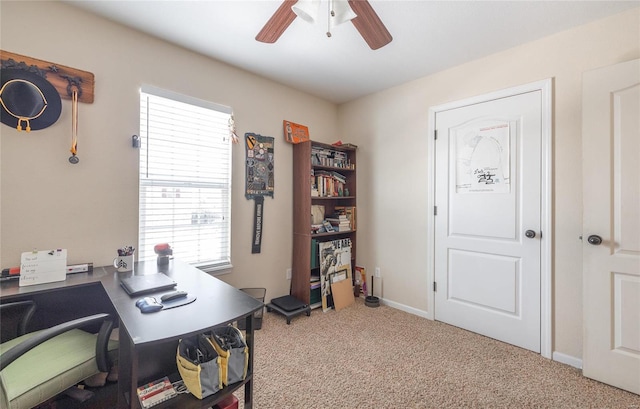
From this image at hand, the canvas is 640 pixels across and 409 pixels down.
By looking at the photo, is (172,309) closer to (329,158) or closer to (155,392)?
(155,392)

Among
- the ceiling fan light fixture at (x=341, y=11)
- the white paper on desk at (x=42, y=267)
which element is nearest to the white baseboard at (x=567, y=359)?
the ceiling fan light fixture at (x=341, y=11)

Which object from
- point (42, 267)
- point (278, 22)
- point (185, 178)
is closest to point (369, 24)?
point (278, 22)

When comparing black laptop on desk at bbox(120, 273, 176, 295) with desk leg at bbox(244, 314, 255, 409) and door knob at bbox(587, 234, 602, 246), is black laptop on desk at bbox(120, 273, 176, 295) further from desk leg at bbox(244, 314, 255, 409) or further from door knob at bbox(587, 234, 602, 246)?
door knob at bbox(587, 234, 602, 246)

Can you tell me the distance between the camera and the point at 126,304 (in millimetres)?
1275

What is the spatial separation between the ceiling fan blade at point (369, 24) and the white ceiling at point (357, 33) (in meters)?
0.33

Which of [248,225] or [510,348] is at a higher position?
[248,225]

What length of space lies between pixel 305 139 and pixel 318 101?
613 millimetres

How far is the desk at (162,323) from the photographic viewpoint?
3.34 feet

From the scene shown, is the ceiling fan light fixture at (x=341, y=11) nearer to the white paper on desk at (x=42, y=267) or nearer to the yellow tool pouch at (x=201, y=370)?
the yellow tool pouch at (x=201, y=370)

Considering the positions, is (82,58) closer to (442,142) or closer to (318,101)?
(318,101)

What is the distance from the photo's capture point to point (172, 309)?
122 centimetres

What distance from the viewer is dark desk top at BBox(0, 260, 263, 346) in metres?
1.04

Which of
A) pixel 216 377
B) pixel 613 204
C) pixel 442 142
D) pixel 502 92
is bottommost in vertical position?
pixel 216 377

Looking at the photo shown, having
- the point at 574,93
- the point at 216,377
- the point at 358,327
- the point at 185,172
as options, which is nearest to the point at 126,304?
the point at 216,377
